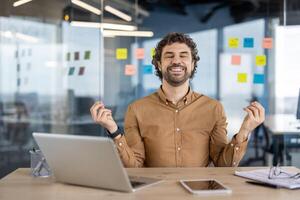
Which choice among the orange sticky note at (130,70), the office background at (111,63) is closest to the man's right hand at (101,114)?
the office background at (111,63)

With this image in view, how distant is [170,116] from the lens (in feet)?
7.04

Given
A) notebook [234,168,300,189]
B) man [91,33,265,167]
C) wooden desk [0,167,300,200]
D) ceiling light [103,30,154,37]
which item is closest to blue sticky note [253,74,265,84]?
ceiling light [103,30,154,37]

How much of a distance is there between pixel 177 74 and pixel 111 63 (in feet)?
9.79

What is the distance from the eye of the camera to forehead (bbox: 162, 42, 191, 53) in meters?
2.16

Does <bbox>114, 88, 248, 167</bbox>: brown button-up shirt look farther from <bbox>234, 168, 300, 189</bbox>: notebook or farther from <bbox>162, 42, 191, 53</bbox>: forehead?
<bbox>234, 168, 300, 189</bbox>: notebook

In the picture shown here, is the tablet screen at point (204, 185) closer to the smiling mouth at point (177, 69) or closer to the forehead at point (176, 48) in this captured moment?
the smiling mouth at point (177, 69)

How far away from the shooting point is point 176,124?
2117 millimetres

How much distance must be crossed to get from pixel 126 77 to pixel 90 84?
1.50 ft

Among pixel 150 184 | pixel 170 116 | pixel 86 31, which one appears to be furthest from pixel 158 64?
pixel 86 31

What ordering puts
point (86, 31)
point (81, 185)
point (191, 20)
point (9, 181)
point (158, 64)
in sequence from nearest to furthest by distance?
point (81, 185) < point (9, 181) < point (158, 64) < point (86, 31) < point (191, 20)

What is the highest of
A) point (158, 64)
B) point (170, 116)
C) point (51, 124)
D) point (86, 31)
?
point (86, 31)

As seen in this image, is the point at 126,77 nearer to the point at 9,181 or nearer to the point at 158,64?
the point at 158,64

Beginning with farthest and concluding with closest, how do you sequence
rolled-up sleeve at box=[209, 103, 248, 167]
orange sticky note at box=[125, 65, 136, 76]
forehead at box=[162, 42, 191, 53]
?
orange sticky note at box=[125, 65, 136, 76], forehead at box=[162, 42, 191, 53], rolled-up sleeve at box=[209, 103, 248, 167]

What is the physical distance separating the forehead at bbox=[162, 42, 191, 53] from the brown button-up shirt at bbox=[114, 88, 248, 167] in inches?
9.5
